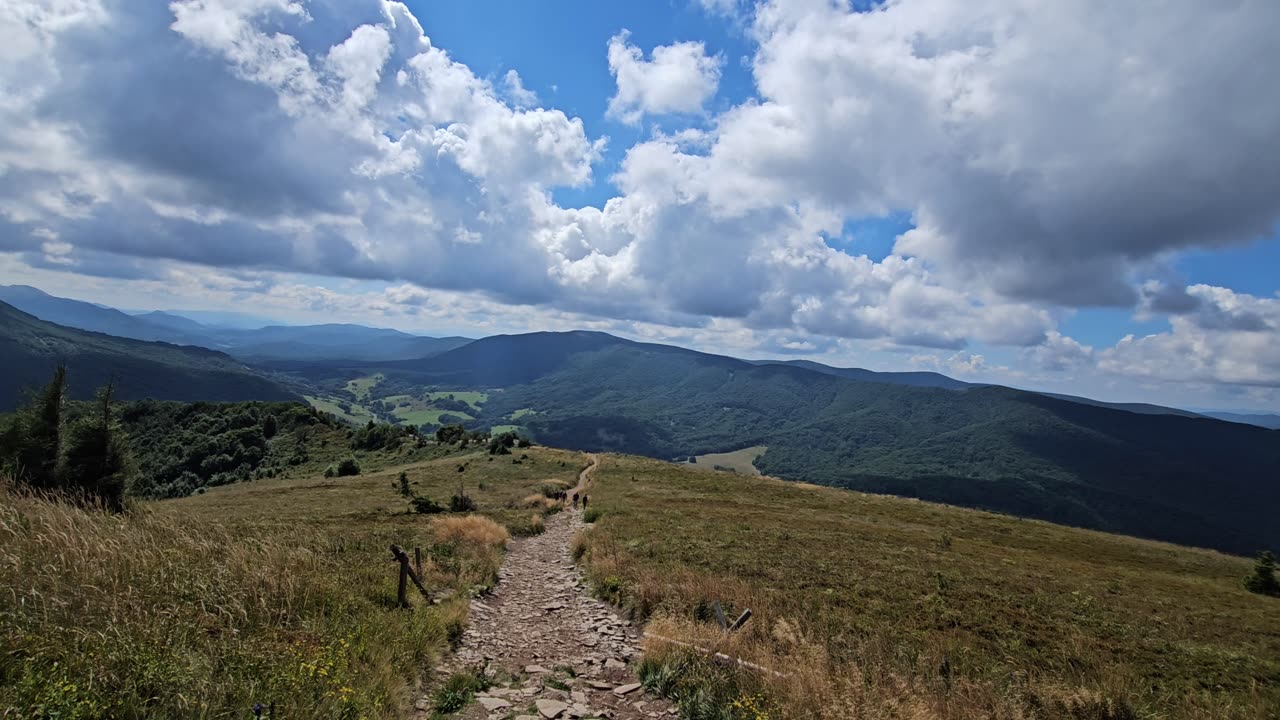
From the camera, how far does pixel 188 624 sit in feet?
23.0

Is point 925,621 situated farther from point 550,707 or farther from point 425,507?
point 425,507

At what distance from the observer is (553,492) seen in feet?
162

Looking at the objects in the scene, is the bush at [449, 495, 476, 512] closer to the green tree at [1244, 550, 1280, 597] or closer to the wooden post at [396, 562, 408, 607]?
the wooden post at [396, 562, 408, 607]

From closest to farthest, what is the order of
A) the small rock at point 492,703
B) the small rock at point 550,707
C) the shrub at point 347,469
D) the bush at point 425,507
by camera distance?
the small rock at point 550,707 → the small rock at point 492,703 → the bush at point 425,507 → the shrub at point 347,469

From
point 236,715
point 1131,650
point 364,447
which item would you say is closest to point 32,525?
point 236,715

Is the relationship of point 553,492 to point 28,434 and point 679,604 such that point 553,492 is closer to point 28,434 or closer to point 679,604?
point 28,434

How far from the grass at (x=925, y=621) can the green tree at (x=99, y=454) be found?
1054 inches

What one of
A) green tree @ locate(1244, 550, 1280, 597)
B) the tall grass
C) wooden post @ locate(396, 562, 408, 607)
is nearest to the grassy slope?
the tall grass

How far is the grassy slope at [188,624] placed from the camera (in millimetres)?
5469

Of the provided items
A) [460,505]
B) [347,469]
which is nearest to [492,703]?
[460,505]

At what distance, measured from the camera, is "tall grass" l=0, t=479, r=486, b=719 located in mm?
5457

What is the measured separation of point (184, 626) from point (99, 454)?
104ft

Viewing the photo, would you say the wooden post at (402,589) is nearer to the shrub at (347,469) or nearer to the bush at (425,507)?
the bush at (425,507)

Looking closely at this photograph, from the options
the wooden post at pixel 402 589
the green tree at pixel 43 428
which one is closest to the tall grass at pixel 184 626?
the wooden post at pixel 402 589
